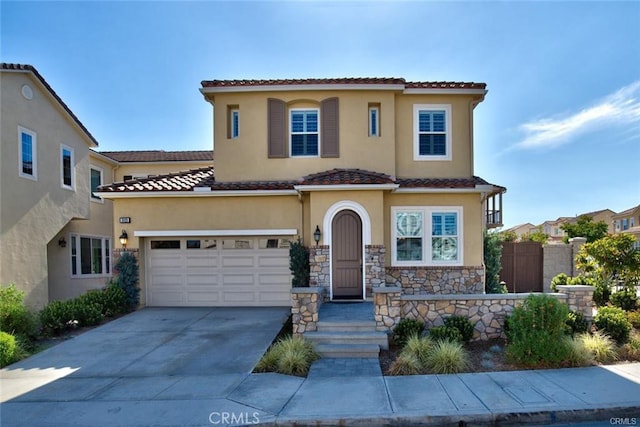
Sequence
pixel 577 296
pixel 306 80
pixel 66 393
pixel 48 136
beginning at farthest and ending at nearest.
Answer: pixel 48 136, pixel 306 80, pixel 577 296, pixel 66 393

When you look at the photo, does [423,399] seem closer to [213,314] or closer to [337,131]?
[213,314]

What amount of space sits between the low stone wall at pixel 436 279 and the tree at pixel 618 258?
327cm

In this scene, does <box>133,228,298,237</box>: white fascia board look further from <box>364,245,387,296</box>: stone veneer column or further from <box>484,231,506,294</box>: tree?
<box>484,231,506,294</box>: tree

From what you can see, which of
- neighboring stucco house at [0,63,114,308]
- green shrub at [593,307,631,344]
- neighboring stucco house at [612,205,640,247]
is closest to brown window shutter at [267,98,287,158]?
neighboring stucco house at [0,63,114,308]

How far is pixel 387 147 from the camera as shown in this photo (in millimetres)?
10383

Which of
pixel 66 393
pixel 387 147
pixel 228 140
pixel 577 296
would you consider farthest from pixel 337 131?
pixel 66 393

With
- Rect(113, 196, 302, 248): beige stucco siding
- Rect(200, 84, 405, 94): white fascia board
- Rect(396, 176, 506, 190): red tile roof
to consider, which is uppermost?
Rect(200, 84, 405, 94): white fascia board

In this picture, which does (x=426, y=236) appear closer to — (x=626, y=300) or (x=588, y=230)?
(x=626, y=300)

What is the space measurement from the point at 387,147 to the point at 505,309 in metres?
5.85

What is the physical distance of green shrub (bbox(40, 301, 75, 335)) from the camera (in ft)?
26.1

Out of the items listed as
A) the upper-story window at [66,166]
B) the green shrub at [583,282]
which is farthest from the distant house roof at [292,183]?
the upper-story window at [66,166]

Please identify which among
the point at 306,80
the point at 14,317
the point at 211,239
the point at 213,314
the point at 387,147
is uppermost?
the point at 306,80

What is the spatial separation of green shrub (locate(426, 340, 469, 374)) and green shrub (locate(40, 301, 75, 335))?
9020 millimetres

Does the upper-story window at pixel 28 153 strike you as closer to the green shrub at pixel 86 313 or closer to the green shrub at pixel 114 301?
the green shrub at pixel 114 301
